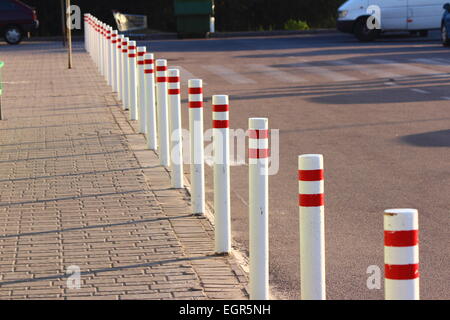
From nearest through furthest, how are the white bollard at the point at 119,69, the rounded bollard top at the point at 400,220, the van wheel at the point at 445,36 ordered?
the rounded bollard top at the point at 400,220
the white bollard at the point at 119,69
the van wheel at the point at 445,36

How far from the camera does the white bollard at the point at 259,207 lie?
644cm

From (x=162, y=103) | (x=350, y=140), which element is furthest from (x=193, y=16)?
(x=162, y=103)

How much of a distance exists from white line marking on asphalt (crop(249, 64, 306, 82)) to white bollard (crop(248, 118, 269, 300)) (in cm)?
1578

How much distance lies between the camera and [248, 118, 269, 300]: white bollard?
6438 millimetres

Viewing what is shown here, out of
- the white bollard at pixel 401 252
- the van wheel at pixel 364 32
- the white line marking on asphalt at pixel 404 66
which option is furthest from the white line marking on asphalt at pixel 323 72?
the white bollard at pixel 401 252

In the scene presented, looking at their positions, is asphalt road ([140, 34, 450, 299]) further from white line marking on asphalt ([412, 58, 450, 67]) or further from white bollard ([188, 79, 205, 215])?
white bollard ([188, 79, 205, 215])

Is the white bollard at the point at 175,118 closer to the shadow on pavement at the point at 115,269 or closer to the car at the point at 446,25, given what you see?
the shadow on pavement at the point at 115,269

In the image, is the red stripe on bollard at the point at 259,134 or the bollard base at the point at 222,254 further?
the bollard base at the point at 222,254

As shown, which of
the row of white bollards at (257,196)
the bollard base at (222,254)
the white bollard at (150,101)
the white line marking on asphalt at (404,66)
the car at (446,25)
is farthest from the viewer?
the car at (446,25)

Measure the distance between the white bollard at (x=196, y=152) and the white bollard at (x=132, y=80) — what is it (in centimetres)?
651

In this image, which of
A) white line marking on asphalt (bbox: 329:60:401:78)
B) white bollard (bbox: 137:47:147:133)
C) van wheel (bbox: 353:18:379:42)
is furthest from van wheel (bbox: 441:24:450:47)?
white bollard (bbox: 137:47:147:133)

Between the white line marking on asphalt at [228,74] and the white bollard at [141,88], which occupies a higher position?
the white bollard at [141,88]

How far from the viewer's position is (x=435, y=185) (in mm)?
10367

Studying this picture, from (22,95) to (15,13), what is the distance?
1863 centimetres
